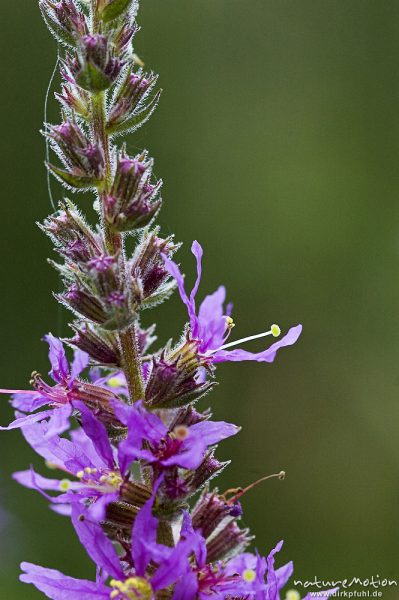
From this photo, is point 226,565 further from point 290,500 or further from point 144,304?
point 290,500

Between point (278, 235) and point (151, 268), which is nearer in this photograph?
point (151, 268)

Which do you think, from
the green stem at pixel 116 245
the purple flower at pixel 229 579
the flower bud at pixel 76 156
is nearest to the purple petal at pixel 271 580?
the purple flower at pixel 229 579

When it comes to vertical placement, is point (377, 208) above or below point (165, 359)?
below

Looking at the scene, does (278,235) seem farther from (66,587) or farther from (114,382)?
(66,587)

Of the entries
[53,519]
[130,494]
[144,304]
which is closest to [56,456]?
[130,494]

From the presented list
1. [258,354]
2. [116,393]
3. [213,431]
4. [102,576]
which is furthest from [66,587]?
[258,354]

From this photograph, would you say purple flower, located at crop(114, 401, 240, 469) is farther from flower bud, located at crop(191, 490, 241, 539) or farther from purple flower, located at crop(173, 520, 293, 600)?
flower bud, located at crop(191, 490, 241, 539)

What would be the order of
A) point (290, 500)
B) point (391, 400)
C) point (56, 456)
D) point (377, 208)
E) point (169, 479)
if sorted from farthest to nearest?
1. point (377, 208)
2. point (391, 400)
3. point (290, 500)
4. point (56, 456)
5. point (169, 479)
